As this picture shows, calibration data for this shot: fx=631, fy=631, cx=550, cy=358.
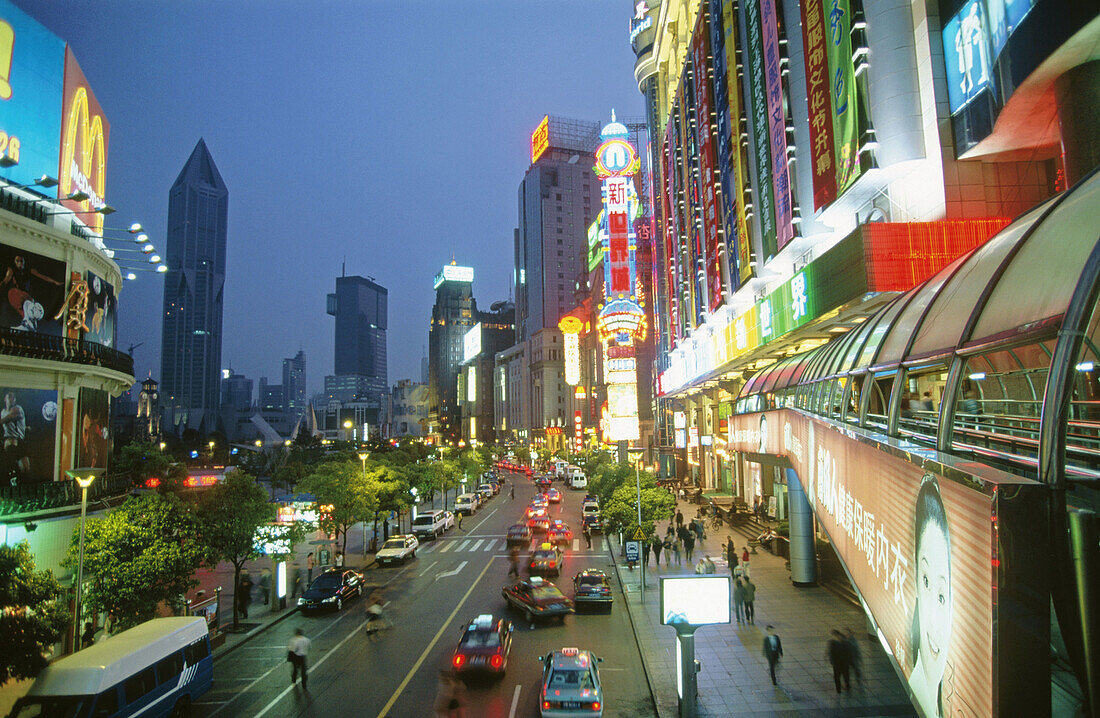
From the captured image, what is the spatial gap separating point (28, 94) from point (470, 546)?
29.3 meters

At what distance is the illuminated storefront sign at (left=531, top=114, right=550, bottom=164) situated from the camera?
161500 mm

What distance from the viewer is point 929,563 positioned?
448 cm

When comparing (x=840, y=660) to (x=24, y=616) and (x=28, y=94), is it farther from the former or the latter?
(x=28, y=94)

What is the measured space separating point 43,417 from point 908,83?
96.2 feet

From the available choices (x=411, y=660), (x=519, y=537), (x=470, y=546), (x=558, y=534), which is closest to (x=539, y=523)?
(x=558, y=534)

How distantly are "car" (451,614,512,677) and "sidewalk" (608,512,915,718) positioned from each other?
12.4 feet

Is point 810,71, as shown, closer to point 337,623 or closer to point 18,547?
point 337,623

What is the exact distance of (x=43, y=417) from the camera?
19.6 m

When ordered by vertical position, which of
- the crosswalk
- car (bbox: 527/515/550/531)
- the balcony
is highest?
the balcony

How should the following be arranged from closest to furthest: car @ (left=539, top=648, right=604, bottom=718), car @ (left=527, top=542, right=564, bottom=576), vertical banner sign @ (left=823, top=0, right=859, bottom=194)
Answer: car @ (left=539, top=648, right=604, bottom=718)
vertical banner sign @ (left=823, top=0, right=859, bottom=194)
car @ (left=527, top=542, right=564, bottom=576)

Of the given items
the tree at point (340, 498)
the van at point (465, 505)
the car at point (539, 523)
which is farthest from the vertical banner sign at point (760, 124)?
the van at point (465, 505)

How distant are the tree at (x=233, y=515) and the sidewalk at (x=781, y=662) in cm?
1340

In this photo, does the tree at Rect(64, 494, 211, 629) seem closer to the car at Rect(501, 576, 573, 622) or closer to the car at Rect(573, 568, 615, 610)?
the car at Rect(501, 576, 573, 622)

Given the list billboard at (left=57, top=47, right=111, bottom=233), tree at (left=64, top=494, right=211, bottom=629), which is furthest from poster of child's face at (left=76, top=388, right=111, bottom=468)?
billboard at (left=57, top=47, right=111, bottom=233)
